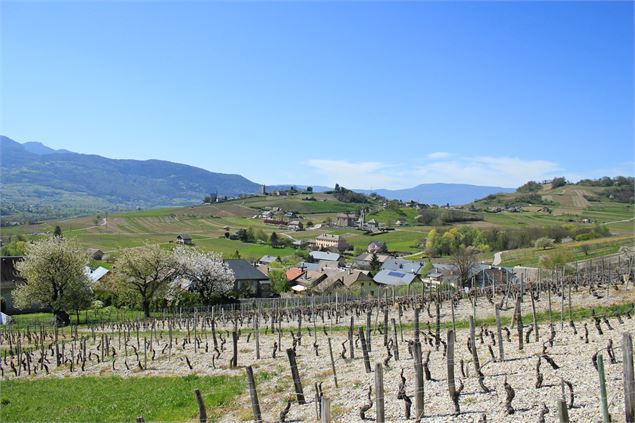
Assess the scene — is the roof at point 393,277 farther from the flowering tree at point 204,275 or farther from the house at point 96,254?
the house at point 96,254

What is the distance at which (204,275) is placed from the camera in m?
70.4

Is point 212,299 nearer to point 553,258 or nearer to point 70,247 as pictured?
point 70,247

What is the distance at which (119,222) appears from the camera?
189 meters

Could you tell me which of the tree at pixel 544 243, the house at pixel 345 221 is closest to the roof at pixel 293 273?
the tree at pixel 544 243

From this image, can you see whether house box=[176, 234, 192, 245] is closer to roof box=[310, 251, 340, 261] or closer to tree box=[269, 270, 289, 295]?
roof box=[310, 251, 340, 261]

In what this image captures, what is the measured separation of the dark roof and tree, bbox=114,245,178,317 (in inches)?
656

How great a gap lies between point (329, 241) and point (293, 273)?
53.0m

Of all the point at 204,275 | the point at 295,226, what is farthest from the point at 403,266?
the point at 295,226

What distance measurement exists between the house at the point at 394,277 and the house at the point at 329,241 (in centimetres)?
5425

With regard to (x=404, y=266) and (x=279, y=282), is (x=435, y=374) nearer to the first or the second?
(x=279, y=282)

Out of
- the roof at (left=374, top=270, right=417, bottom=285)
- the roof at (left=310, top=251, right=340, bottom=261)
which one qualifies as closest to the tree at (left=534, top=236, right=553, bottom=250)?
the roof at (left=374, top=270, right=417, bottom=285)

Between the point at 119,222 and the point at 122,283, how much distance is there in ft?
441

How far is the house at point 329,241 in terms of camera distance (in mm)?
150000

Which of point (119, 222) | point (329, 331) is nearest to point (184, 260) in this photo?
point (329, 331)
